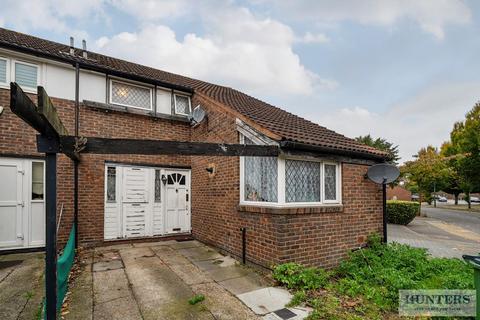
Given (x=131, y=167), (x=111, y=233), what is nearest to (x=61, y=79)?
A: (x=131, y=167)

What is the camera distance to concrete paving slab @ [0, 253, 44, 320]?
3.48m

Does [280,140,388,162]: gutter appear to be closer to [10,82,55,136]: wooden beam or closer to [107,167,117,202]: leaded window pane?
[10,82,55,136]: wooden beam

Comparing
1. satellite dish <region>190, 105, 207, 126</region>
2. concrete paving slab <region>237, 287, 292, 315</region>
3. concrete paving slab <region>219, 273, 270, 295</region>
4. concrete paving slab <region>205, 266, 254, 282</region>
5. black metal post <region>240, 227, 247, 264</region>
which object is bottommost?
concrete paving slab <region>205, 266, 254, 282</region>

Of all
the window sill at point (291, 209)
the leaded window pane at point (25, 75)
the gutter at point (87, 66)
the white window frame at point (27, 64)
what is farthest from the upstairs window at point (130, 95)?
the window sill at point (291, 209)

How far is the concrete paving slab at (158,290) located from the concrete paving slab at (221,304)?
0.48 ft

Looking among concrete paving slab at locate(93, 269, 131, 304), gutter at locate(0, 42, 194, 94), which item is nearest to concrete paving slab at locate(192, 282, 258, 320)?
concrete paving slab at locate(93, 269, 131, 304)

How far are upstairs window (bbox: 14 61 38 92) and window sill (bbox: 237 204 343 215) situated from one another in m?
6.14

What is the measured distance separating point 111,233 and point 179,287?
3891 mm

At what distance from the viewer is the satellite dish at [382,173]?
575cm

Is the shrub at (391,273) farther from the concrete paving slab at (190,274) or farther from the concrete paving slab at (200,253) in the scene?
the concrete paving slab at (200,253)

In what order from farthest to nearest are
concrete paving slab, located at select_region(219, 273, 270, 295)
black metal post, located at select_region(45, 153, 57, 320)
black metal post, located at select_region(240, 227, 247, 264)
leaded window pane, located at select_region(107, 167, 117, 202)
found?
leaded window pane, located at select_region(107, 167, 117, 202) → black metal post, located at select_region(240, 227, 247, 264) → concrete paving slab, located at select_region(219, 273, 270, 295) → black metal post, located at select_region(45, 153, 57, 320)

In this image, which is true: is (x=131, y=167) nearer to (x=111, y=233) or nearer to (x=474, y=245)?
(x=111, y=233)

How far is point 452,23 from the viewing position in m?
8.19

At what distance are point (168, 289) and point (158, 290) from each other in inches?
6.2
